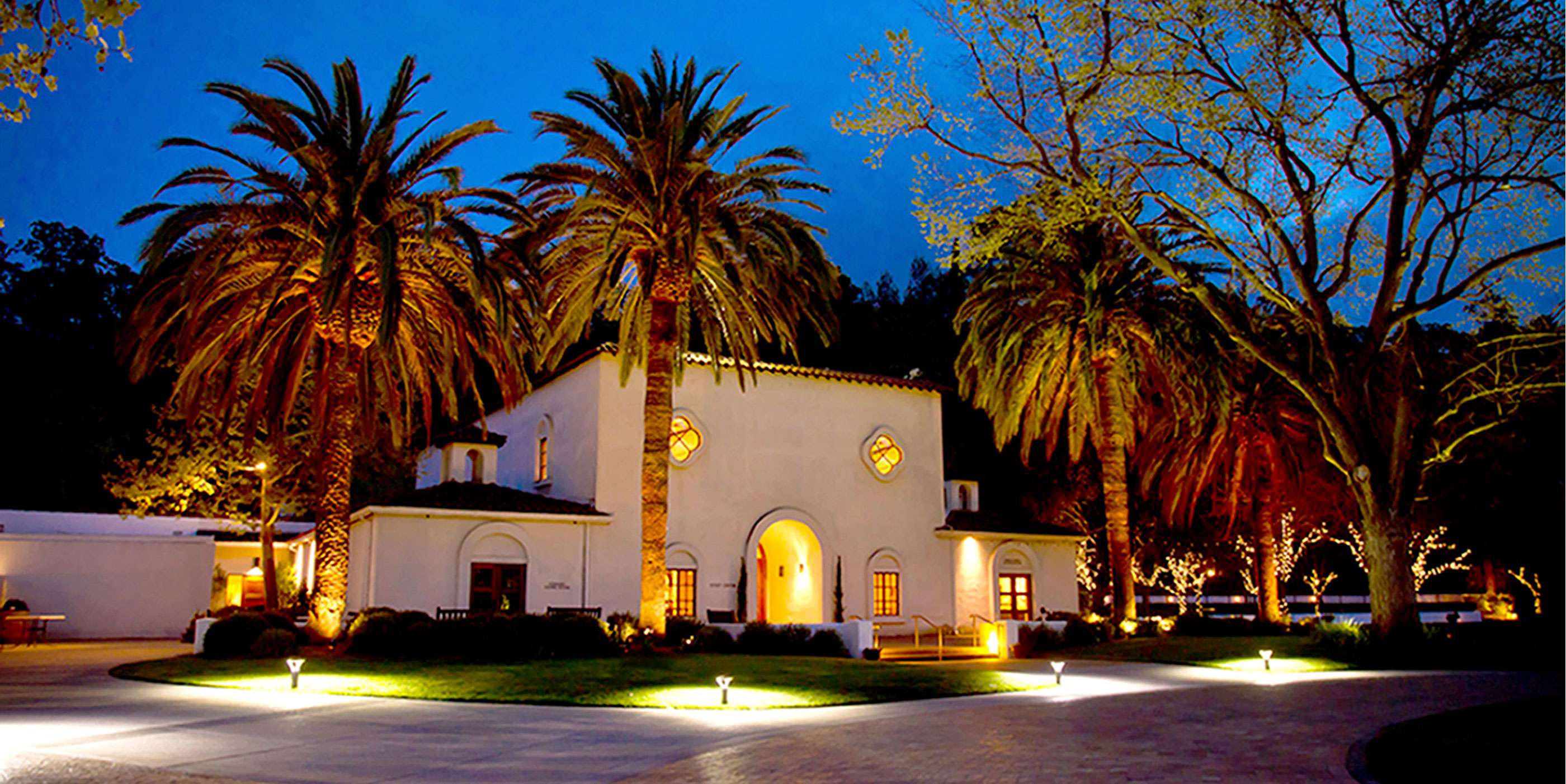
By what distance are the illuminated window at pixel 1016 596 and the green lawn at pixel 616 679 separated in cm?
1440

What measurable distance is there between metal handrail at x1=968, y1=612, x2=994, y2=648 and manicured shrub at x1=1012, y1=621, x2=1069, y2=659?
0.80m

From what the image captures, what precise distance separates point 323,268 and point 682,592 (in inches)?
554

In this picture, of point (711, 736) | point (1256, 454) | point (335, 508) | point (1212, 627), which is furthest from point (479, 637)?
point (1256, 454)

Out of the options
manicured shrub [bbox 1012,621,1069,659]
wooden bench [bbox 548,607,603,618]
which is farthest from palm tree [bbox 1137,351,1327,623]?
wooden bench [bbox 548,607,603,618]

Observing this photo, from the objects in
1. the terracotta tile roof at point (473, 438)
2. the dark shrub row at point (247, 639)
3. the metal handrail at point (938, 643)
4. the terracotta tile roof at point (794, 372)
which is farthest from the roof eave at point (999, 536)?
the dark shrub row at point (247, 639)

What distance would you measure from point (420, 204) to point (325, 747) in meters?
13.6

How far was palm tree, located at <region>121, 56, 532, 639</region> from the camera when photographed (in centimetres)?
2002

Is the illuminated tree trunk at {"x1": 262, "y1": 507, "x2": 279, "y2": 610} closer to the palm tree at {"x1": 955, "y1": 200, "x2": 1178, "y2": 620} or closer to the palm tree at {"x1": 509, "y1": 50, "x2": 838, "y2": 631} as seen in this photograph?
the palm tree at {"x1": 509, "y1": 50, "x2": 838, "y2": 631}

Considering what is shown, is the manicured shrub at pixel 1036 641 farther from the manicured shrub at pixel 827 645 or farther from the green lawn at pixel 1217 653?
the manicured shrub at pixel 827 645

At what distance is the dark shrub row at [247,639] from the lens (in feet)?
65.7

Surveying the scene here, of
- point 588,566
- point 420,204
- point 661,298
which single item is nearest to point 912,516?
point 588,566

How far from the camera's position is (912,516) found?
33375 mm

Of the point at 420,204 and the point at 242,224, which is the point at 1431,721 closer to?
the point at 420,204

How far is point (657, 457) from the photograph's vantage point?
22531 millimetres
